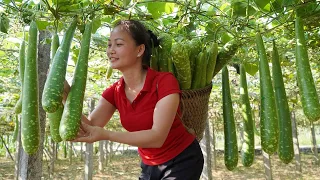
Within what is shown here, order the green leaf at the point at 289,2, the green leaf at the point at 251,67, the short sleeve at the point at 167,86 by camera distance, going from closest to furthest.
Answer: the short sleeve at the point at 167,86 → the green leaf at the point at 289,2 → the green leaf at the point at 251,67

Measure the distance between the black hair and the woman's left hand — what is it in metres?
0.77

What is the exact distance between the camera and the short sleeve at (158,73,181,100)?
2.17 meters

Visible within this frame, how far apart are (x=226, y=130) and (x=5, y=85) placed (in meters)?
7.27

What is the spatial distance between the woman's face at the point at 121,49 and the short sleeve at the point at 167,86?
0.25 meters

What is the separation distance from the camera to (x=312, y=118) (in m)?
1.92

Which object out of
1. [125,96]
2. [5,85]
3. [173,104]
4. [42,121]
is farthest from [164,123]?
[5,85]

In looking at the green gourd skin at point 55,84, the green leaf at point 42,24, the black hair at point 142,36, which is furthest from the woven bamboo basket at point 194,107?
the green leaf at point 42,24

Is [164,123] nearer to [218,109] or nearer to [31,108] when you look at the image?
[31,108]

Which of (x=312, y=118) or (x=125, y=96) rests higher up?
(x=125, y=96)

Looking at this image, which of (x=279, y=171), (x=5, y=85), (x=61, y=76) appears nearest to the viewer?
(x=61, y=76)

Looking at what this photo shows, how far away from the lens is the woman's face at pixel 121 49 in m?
2.29

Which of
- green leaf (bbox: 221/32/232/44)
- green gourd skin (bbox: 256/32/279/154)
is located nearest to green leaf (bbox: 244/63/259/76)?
green leaf (bbox: 221/32/232/44)

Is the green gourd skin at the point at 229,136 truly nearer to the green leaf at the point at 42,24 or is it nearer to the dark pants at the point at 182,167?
A: the dark pants at the point at 182,167

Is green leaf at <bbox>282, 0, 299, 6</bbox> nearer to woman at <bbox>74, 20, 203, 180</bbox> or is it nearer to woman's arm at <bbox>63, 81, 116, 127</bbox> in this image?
woman at <bbox>74, 20, 203, 180</bbox>
